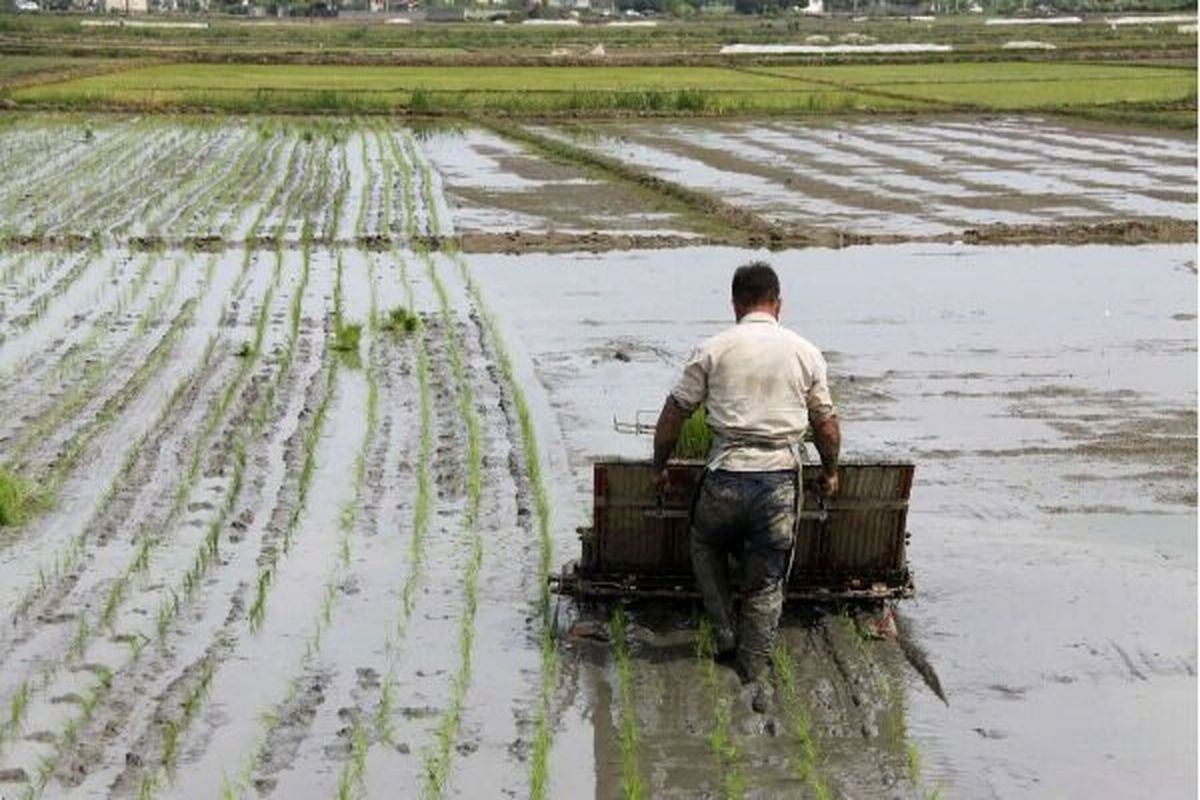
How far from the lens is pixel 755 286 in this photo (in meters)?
5.26

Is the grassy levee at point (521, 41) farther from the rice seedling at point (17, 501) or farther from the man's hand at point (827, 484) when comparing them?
the man's hand at point (827, 484)

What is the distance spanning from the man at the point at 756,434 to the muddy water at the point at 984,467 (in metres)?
0.32

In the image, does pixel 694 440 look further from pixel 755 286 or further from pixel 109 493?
pixel 109 493

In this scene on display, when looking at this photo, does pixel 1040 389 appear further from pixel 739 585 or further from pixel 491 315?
pixel 739 585

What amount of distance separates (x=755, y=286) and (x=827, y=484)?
2.13ft

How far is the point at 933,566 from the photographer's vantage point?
21.4 feet

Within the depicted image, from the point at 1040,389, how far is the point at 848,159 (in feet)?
47.5

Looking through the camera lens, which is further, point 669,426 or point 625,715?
point 669,426

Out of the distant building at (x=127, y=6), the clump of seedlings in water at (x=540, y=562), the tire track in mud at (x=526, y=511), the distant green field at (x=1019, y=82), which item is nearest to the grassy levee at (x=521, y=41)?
the distant green field at (x=1019, y=82)

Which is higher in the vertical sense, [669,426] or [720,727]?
[669,426]

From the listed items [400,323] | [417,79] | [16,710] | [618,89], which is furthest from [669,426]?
[417,79]

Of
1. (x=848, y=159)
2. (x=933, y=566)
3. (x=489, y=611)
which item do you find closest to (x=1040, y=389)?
(x=933, y=566)

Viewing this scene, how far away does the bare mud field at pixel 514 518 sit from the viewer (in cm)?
477

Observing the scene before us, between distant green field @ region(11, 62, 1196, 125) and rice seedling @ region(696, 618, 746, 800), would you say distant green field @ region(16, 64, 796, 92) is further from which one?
rice seedling @ region(696, 618, 746, 800)
